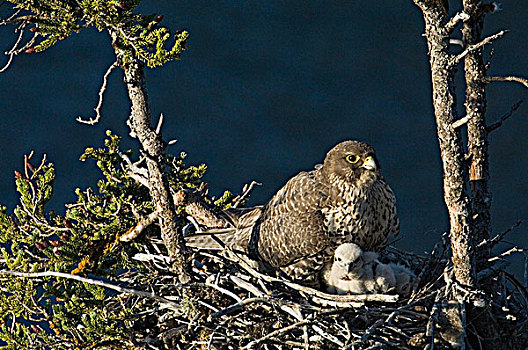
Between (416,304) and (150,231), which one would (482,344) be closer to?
(416,304)

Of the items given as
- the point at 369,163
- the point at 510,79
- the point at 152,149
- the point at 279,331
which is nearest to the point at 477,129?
the point at 510,79

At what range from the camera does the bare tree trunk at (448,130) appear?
186 cm

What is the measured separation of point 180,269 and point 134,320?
234 millimetres

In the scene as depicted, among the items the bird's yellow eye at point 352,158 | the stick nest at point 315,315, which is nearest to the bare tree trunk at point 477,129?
the stick nest at point 315,315

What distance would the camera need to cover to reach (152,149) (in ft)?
7.13

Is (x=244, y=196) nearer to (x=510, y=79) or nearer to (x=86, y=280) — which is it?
(x=86, y=280)

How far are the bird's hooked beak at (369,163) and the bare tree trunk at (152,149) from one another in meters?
0.69

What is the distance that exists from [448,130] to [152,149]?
816mm

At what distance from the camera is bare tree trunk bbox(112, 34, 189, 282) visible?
2.12 meters

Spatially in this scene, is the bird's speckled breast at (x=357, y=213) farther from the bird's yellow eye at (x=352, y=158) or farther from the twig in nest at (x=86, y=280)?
the twig in nest at (x=86, y=280)

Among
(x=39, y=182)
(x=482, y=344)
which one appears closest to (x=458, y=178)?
(x=482, y=344)

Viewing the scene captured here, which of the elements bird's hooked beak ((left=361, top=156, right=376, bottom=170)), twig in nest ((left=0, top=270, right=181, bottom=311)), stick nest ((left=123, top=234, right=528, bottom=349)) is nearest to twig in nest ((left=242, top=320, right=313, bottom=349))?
stick nest ((left=123, top=234, right=528, bottom=349))

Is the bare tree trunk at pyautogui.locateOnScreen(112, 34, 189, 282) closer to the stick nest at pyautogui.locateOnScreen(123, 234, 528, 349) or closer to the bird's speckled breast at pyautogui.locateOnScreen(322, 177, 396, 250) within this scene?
the stick nest at pyautogui.locateOnScreen(123, 234, 528, 349)

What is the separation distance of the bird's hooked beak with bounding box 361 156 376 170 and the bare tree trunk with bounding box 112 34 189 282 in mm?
694
